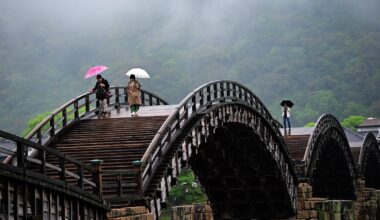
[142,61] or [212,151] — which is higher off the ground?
[142,61]

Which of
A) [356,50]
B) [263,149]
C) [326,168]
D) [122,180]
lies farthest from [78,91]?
[122,180]

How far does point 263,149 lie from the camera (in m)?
39.2

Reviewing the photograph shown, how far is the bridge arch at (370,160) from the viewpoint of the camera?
6556cm

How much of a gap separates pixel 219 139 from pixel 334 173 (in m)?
27.7

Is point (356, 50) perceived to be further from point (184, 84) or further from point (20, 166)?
point (20, 166)

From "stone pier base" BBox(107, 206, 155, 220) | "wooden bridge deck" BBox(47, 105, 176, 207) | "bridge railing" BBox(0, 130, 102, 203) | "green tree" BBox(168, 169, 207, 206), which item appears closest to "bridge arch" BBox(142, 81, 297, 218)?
"wooden bridge deck" BBox(47, 105, 176, 207)

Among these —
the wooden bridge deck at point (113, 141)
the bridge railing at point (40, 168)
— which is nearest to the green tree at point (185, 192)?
the wooden bridge deck at point (113, 141)

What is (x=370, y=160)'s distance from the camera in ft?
249

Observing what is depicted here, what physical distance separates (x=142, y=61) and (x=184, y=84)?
16804 mm

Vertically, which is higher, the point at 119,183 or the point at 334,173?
the point at 334,173

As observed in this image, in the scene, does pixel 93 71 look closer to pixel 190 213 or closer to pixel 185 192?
pixel 190 213

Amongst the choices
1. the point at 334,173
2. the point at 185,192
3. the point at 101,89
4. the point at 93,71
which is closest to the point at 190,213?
the point at 101,89

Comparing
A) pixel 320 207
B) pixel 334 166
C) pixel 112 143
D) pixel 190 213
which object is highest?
pixel 112 143

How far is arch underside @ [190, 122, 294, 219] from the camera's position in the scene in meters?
36.8
